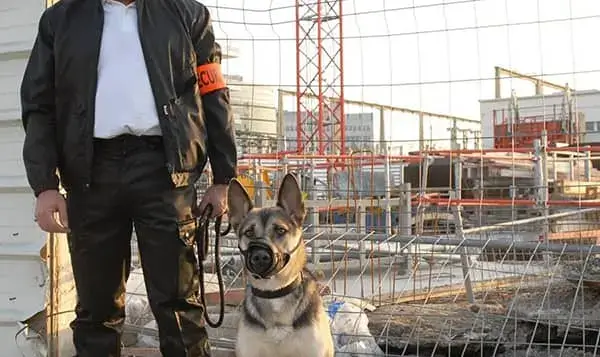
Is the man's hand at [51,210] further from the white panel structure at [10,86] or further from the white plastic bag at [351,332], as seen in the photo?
the white plastic bag at [351,332]

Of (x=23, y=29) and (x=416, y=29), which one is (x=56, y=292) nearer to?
(x=23, y=29)

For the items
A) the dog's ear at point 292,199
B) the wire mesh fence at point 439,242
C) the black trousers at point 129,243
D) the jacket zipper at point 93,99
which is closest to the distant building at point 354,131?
the wire mesh fence at point 439,242

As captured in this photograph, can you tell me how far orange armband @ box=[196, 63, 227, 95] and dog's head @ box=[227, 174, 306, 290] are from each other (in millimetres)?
407

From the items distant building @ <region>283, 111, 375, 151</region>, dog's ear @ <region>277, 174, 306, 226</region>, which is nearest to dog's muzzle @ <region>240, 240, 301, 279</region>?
dog's ear @ <region>277, 174, 306, 226</region>

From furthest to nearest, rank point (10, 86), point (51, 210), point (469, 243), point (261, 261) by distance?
1. point (469, 243)
2. point (10, 86)
3. point (261, 261)
4. point (51, 210)

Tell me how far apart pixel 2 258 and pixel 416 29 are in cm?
269

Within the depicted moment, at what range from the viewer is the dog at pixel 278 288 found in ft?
10.0

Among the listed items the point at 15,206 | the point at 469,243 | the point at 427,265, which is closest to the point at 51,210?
the point at 15,206

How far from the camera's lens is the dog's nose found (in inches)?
115

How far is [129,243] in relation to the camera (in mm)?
2955

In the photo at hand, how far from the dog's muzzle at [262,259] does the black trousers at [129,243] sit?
0.24 m

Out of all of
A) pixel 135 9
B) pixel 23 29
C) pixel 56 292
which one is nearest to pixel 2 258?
pixel 56 292

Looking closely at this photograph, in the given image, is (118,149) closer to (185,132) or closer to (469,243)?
(185,132)

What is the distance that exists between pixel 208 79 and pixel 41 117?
2.26ft
